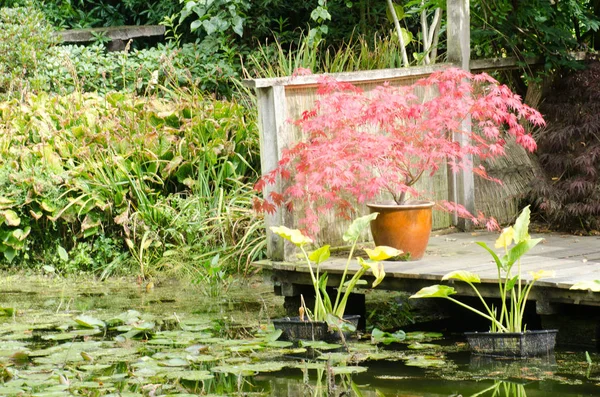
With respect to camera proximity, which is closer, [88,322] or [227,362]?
[227,362]

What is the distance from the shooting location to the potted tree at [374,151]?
21.9 feet

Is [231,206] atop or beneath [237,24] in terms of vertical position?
beneath

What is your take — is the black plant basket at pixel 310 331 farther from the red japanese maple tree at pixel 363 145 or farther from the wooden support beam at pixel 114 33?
the wooden support beam at pixel 114 33

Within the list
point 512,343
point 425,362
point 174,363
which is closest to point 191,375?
point 174,363

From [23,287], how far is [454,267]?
358cm

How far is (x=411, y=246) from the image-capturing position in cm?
691

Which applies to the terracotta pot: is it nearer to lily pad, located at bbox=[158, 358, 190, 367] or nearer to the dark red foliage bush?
the dark red foliage bush

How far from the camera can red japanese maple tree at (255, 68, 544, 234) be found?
6.64 meters

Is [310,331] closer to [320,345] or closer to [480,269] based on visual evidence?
[320,345]

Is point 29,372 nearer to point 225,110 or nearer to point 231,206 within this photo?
point 231,206

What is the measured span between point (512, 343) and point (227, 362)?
1566 millimetres

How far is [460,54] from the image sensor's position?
8.20 meters

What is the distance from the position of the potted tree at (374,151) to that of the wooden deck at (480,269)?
0.93ft

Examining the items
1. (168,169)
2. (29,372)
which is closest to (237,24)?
(168,169)
